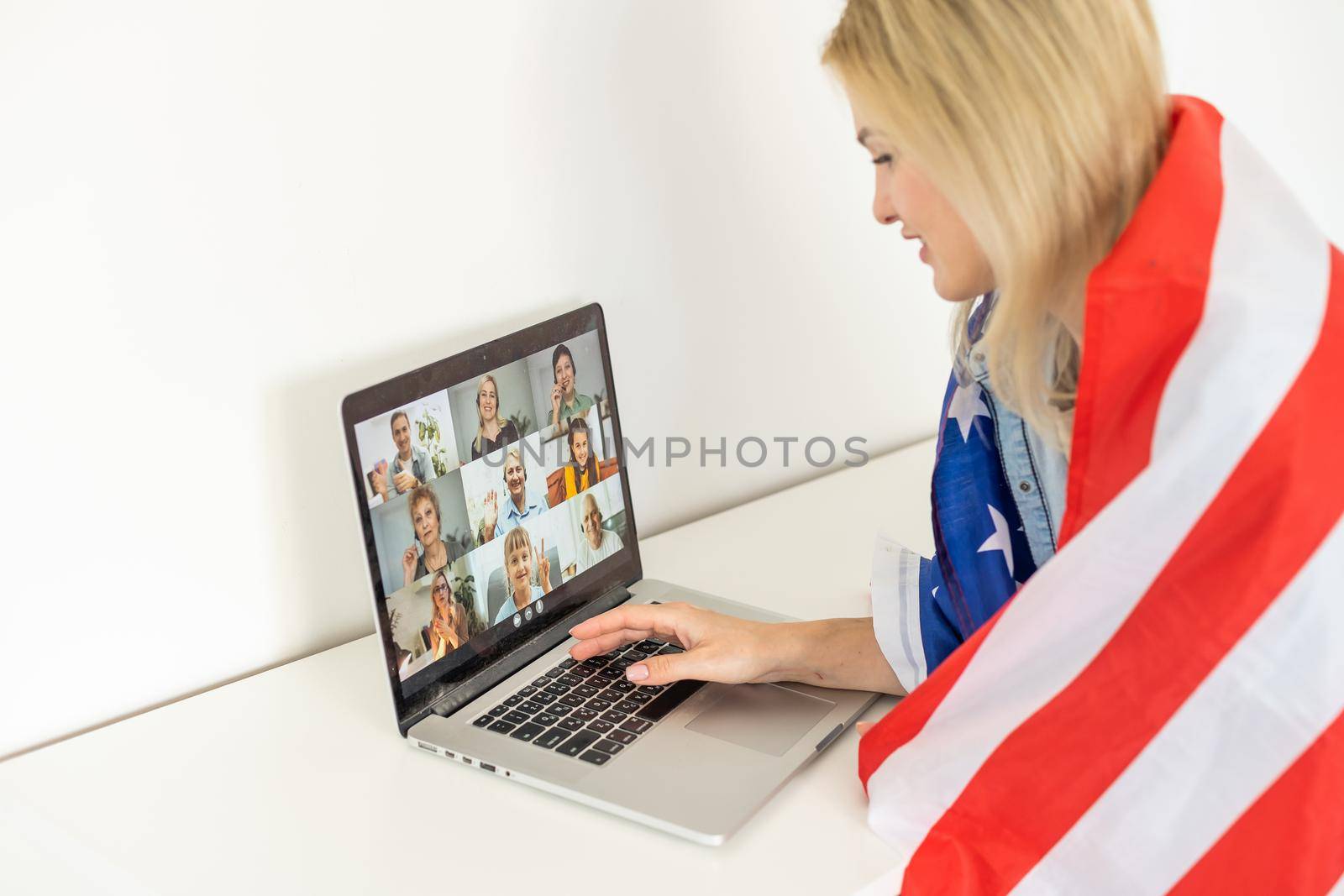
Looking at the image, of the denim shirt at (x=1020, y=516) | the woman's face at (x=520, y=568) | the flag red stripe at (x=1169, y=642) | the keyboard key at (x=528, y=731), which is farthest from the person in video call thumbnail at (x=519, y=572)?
the flag red stripe at (x=1169, y=642)

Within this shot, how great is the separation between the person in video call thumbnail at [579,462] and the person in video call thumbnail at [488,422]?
77 mm

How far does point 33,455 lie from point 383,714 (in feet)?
0.94

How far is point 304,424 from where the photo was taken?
36.9 inches

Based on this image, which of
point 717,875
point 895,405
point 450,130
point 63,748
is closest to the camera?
point 717,875

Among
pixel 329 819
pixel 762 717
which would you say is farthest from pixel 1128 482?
pixel 329 819

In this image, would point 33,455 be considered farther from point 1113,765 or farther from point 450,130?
point 1113,765

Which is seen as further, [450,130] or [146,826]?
[450,130]

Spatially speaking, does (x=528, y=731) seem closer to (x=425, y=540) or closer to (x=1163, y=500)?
(x=425, y=540)

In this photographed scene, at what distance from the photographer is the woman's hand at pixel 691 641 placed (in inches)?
35.4

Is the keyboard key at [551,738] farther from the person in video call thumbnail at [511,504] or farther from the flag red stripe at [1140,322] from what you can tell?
the flag red stripe at [1140,322]

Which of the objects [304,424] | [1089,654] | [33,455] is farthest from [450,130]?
[1089,654]

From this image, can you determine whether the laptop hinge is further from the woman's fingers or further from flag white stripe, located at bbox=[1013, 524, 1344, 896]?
flag white stripe, located at bbox=[1013, 524, 1344, 896]

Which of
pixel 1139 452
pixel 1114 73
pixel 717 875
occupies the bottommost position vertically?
pixel 717 875

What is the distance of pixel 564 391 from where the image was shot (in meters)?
1.01
